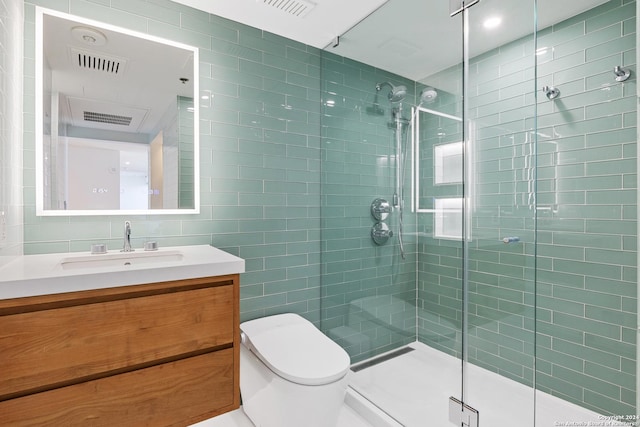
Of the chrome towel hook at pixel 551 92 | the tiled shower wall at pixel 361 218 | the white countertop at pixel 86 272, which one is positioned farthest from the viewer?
the tiled shower wall at pixel 361 218

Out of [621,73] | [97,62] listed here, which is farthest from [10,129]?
[621,73]

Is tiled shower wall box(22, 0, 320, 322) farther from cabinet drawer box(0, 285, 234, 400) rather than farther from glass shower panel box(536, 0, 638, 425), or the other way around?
glass shower panel box(536, 0, 638, 425)

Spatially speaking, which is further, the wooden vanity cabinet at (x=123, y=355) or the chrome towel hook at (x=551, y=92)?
the chrome towel hook at (x=551, y=92)

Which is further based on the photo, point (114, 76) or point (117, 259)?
point (114, 76)

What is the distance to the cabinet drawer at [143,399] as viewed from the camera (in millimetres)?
979

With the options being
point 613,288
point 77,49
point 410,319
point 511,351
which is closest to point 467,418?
point 511,351

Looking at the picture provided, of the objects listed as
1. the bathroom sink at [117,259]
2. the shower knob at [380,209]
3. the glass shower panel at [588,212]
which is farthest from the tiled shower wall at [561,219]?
the bathroom sink at [117,259]

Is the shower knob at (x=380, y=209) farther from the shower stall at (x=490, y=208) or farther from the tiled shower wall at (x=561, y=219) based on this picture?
the tiled shower wall at (x=561, y=219)

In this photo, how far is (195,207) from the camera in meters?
1.78

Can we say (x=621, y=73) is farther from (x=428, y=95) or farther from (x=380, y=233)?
(x=380, y=233)

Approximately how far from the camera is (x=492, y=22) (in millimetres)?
1619

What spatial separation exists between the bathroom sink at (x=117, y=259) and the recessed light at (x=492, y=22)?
1915mm

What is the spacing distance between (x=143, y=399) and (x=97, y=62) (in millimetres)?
1560

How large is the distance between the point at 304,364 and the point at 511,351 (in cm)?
116
